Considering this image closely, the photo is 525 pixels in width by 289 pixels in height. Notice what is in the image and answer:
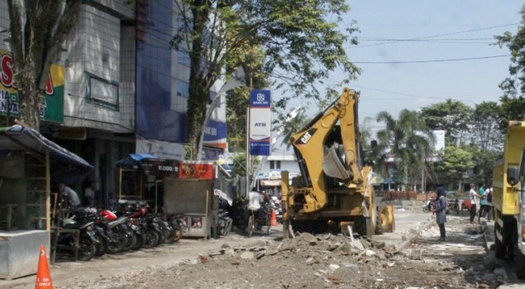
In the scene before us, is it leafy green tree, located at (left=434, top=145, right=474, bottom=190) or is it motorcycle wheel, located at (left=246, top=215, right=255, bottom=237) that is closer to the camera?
motorcycle wheel, located at (left=246, top=215, right=255, bottom=237)

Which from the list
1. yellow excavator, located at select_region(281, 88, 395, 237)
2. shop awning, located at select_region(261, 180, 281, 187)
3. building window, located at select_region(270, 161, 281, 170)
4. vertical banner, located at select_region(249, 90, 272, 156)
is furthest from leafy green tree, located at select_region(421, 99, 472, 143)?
yellow excavator, located at select_region(281, 88, 395, 237)

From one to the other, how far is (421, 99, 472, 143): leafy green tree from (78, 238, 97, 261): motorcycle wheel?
7031cm

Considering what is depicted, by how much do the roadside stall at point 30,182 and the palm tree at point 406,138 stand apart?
143 ft

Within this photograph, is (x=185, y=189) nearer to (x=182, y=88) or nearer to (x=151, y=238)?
(x=151, y=238)

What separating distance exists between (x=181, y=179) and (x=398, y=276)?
10.9 metres

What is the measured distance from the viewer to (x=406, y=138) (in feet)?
183

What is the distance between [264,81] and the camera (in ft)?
121

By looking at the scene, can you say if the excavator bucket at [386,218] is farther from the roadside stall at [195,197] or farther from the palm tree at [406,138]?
the palm tree at [406,138]

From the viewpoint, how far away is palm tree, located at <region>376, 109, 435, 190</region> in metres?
55.6

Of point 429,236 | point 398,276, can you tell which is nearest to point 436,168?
point 429,236

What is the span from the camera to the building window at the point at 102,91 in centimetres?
2041

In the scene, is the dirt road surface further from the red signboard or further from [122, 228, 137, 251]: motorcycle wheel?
the red signboard

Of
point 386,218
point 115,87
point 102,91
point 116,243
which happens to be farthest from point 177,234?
point 386,218

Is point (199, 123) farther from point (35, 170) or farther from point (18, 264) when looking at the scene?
point (18, 264)
